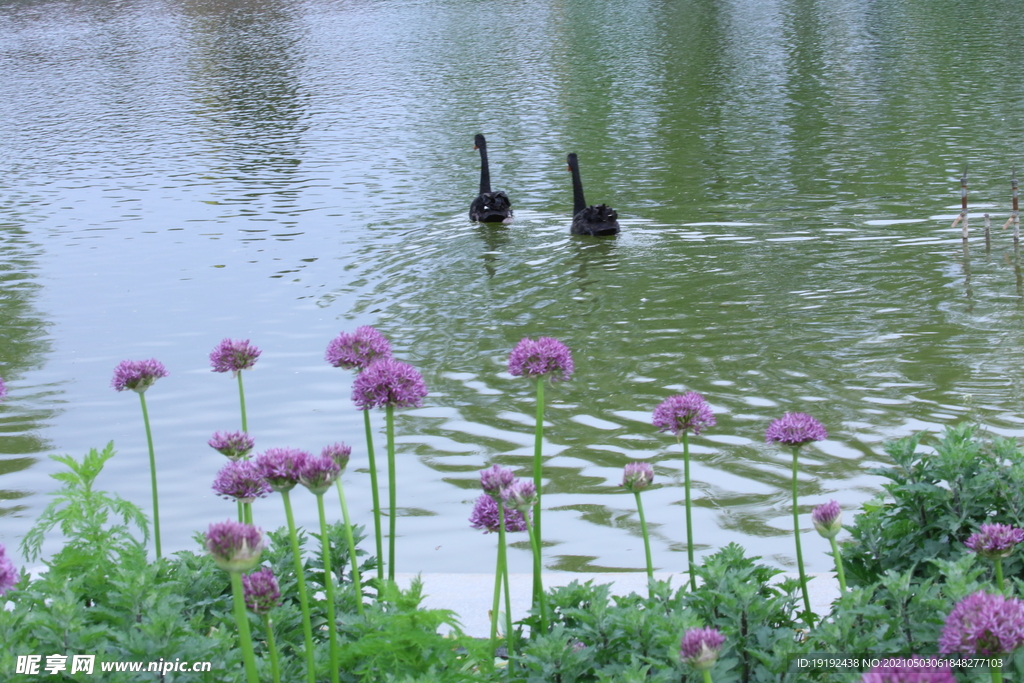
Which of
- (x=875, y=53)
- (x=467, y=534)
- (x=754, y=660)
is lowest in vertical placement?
(x=467, y=534)

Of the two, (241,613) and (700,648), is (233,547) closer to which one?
(241,613)

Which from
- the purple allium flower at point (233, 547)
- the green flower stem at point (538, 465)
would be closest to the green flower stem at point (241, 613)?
the purple allium flower at point (233, 547)

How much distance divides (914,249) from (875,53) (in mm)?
18416

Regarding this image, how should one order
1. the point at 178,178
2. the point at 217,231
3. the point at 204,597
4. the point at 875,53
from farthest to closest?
the point at 875,53 → the point at 178,178 → the point at 217,231 → the point at 204,597

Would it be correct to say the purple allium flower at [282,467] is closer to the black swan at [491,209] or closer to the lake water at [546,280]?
the lake water at [546,280]

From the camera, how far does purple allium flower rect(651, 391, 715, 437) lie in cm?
311

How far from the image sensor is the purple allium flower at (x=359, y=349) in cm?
324

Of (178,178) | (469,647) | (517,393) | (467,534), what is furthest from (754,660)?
(178,178)

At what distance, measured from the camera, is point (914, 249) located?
10.6 m

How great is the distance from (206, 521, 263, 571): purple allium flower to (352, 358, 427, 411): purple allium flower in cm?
86

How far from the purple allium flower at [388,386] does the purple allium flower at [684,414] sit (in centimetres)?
70

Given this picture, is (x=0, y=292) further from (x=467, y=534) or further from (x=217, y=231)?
(x=467, y=534)

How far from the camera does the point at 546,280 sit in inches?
419

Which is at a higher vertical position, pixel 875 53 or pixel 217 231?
pixel 875 53
